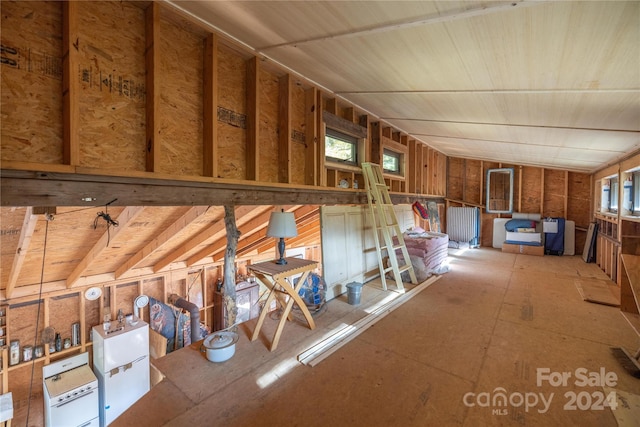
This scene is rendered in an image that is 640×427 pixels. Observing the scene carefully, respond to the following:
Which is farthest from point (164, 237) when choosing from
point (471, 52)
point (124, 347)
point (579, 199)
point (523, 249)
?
point (579, 199)

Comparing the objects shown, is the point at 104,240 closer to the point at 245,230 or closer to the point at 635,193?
the point at 245,230

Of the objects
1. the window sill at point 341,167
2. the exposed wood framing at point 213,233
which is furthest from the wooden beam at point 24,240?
the window sill at point 341,167

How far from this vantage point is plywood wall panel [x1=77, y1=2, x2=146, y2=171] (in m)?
1.75

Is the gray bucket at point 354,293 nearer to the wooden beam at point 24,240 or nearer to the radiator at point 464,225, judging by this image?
the wooden beam at point 24,240

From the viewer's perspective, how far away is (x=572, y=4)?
1.22 metres

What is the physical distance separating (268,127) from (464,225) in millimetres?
7643

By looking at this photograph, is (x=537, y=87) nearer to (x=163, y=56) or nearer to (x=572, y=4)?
(x=572, y=4)

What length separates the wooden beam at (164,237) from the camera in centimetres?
303

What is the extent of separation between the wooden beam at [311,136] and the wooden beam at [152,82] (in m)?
1.74

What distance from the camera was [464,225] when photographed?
27.8ft

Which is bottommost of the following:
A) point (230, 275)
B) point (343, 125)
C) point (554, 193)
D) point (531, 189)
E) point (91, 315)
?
point (91, 315)

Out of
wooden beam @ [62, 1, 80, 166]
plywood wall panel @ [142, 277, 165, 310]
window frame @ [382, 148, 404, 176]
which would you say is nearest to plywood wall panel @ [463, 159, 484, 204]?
window frame @ [382, 148, 404, 176]

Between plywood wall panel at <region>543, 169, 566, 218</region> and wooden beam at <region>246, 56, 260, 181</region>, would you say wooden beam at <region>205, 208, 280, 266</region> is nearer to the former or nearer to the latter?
wooden beam at <region>246, 56, 260, 181</region>

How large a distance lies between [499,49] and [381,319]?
2.71 meters
